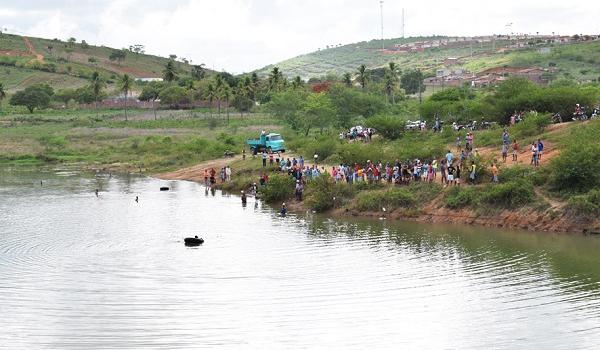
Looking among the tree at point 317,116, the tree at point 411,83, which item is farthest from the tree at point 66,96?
the tree at point 317,116

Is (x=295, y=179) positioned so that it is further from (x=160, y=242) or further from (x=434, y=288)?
(x=434, y=288)

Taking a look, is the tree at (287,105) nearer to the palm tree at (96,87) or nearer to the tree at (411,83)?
the palm tree at (96,87)

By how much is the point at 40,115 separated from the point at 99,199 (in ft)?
259

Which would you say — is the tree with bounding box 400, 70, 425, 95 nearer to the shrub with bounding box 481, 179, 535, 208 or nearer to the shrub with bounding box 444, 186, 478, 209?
the shrub with bounding box 444, 186, 478, 209

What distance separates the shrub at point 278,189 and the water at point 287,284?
4.04 meters

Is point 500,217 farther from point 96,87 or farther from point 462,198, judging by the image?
point 96,87

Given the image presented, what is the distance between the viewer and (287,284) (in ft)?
115

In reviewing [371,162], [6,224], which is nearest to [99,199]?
[6,224]

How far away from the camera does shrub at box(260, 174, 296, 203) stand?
57688 mm

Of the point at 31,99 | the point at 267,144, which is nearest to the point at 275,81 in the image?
the point at 31,99

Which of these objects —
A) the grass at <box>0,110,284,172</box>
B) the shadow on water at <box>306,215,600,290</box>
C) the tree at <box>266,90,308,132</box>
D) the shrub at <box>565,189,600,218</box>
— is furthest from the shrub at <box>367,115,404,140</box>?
the shrub at <box>565,189,600,218</box>

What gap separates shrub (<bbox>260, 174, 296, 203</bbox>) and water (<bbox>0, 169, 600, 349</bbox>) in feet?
13.2

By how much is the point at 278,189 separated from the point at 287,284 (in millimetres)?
22781

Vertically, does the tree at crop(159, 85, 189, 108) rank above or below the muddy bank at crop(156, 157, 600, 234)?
above
